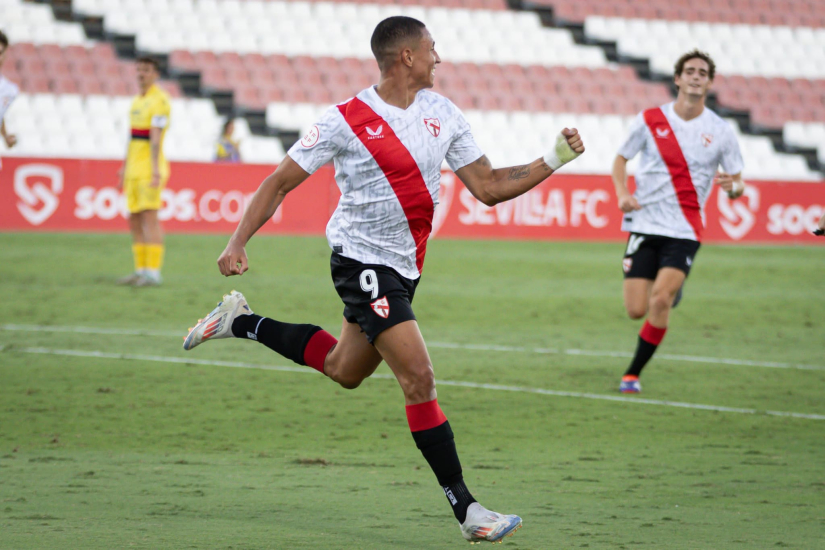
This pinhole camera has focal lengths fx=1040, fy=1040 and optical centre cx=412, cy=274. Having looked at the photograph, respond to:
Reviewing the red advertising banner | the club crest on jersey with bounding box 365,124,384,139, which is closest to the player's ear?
the club crest on jersey with bounding box 365,124,384,139

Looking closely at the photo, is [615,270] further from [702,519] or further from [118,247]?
[702,519]

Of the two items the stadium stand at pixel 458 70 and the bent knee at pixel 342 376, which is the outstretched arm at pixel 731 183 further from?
the stadium stand at pixel 458 70

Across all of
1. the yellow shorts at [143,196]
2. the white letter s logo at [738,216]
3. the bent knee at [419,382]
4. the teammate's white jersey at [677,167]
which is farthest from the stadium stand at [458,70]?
the bent knee at [419,382]

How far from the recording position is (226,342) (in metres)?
9.27

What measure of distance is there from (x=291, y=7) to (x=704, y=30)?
11956mm

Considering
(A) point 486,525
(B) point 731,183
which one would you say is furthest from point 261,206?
(B) point 731,183

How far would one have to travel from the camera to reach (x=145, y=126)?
1199cm

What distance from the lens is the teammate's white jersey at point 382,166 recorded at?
4.26 meters

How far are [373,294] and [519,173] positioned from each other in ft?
2.73

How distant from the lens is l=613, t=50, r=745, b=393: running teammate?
7328mm

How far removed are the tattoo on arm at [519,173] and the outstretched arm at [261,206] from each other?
2.91ft

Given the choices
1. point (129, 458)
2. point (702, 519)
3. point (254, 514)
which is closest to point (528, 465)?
point (702, 519)

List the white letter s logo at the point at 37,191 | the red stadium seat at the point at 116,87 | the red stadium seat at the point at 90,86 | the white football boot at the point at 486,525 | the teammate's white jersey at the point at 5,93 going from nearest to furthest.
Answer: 1. the white football boot at the point at 486,525
2. the teammate's white jersey at the point at 5,93
3. the white letter s logo at the point at 37,191
4. the red stadium seat at the point at 90,86
5. the red stadium seat at the point at 116,87

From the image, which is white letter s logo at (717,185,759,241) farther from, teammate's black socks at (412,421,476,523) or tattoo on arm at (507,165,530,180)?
teammate's black socks at (412,421,476,523)
